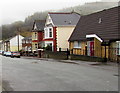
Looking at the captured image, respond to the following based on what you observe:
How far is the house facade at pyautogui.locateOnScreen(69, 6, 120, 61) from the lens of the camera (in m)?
23.0

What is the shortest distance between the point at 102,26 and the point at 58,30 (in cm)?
1596

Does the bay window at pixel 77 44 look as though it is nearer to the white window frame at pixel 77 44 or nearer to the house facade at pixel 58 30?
the white window frame at pixel 77 44

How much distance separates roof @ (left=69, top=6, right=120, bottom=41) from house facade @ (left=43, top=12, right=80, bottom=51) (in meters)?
8.02

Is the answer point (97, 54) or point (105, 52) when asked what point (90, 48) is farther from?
point (105, 52)

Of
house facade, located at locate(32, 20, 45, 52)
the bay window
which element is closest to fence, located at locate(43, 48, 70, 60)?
the bay window

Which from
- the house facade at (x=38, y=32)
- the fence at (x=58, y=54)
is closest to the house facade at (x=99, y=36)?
the fence at (x=58, y=54)

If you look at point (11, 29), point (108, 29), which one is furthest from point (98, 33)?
point (11, 29)

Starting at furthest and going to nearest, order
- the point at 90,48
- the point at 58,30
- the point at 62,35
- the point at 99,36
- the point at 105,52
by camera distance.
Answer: the point at 62,35 < the point at 58,30 < the point at 90,48 < the point at 99,36 < the point at 105,52

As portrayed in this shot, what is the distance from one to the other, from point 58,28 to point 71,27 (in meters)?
2.62

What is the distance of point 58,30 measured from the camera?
4191cm

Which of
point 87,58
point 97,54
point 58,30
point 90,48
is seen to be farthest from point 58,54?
point 97,54

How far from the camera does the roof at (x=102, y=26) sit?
79.3 ft

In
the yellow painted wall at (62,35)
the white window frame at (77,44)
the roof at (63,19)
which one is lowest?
the white window frame at (77,44)

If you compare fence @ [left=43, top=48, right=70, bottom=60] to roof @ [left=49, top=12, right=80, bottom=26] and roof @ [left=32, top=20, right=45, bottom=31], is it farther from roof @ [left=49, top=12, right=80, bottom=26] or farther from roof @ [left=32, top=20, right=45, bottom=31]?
roof @ [left=32, top=20, right=45, bottom=31]
